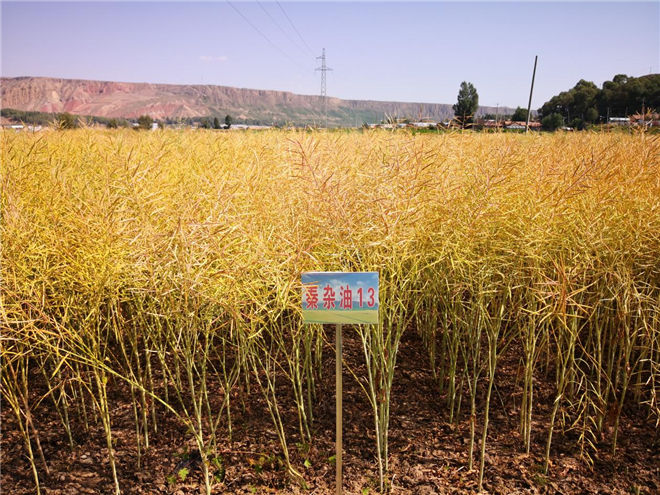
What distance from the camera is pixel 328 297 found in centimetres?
170

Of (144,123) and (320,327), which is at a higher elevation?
(144,123)

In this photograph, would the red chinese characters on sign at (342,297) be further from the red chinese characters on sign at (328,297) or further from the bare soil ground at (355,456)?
the bare soil ground at (355,456)

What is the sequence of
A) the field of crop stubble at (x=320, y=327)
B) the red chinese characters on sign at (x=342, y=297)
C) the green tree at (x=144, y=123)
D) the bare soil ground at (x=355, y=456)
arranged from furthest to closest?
the green tree at (x=144, y=123), the bare soil ground at (x=355, y=456), the field of crop stubble at (x=320, y=327), the red chinese characters on sign at (x=342, y=297)

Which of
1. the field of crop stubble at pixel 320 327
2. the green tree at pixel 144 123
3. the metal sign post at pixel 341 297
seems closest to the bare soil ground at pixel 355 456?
the field of crop stubble at pixel 320 327

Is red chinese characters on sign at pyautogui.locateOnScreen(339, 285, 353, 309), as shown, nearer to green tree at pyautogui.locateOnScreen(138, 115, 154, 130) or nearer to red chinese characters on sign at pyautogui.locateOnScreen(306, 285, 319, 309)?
red chinese characters on sign at pyautogui.locateOnScreen(306, 285, 319, 309)

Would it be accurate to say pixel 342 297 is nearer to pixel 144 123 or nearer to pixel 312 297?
pixel 312 297

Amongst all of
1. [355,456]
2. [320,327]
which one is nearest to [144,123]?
[320,327]

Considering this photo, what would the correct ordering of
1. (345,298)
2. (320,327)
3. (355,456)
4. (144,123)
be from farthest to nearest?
1. (144,123)
2. (320,327)
3. (355,456)
4. (345,298)

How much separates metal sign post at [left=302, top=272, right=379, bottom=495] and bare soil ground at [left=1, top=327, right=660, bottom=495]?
0.93m

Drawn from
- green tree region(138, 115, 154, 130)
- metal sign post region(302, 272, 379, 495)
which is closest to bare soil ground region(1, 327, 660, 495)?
metal sign post region(302, 272, 379, 495)

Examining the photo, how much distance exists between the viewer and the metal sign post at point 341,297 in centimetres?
167

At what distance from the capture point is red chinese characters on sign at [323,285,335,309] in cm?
170

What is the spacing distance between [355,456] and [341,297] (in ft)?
3.39

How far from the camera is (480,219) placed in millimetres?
2168
